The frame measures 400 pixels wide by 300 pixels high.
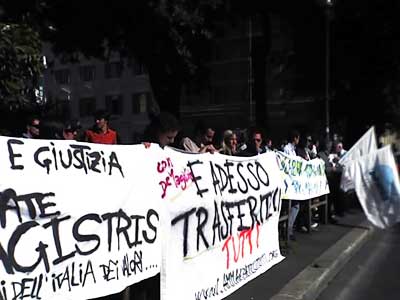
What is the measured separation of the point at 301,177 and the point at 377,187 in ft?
6.30

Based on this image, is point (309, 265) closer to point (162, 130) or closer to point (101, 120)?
point (101, 120)

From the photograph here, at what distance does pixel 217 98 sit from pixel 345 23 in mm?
43486

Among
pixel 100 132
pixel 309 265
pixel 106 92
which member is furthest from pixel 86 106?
pixel 100 132

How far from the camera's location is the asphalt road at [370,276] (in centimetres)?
700

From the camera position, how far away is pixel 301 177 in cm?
990

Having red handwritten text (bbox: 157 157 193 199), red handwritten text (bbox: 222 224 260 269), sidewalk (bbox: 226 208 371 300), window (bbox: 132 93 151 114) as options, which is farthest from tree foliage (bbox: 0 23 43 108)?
window (bbox: 132 93 151 114)

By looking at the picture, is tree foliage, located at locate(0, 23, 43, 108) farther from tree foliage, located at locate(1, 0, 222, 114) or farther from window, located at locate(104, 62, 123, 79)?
window, located at locate(104, 62, 123, 79)

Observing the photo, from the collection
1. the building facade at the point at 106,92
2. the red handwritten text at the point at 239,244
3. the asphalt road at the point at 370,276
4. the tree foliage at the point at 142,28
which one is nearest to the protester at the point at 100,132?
the red handwritten text at the point at 239,244

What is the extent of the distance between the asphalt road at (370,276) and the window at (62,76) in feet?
230

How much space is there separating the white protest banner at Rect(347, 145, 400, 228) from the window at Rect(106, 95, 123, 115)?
209ft

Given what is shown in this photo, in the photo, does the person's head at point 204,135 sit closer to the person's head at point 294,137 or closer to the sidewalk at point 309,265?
the sidewalk at point 309,265

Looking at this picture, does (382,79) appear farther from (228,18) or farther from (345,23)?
(228,18)

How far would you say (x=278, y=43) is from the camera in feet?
185

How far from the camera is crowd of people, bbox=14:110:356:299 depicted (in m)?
5.10
